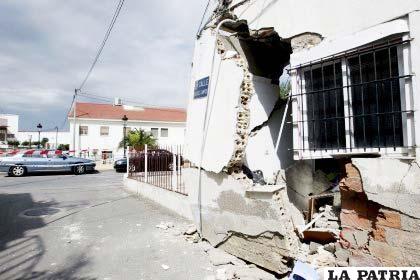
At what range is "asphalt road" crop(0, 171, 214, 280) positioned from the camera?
4820 mm

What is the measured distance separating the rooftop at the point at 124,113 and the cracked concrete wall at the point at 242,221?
3129cm

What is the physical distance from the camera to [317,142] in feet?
14.7

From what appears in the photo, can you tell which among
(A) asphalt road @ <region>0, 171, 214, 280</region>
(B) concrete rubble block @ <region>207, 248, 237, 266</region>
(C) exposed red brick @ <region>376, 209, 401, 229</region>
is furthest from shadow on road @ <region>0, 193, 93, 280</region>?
(C) exposed red brick @ <region>376, 209, 401, 229</region>

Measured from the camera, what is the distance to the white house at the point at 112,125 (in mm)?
34344

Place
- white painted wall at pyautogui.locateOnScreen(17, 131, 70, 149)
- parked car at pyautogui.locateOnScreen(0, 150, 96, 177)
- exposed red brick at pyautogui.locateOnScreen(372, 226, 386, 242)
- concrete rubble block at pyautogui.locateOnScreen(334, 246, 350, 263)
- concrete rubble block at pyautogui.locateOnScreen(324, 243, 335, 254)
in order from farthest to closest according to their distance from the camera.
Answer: white painted wall at pyautogui.locateOnScreen(17, 131, 70, 149), parked car at pyautogui.locateOnScreen(0, 150, 96, 177), concrete rubble block at pyautogui.locateOnScreen(324, 243, 335, 254), concrete rubble block at pyautogui.locateOnScreen(334, 246, 350, 263), exposed red brick at pyautogui.locateOnScreen(372, 226, 386, 242)

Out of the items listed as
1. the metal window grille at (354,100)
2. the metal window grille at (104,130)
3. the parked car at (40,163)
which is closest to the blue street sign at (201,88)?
the metal window grille at (354,100)

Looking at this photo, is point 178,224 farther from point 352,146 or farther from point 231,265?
point 352,146

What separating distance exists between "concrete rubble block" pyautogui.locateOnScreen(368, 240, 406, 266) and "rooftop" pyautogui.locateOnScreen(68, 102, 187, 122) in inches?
1337

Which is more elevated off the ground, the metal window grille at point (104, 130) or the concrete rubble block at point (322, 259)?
the metal window grille at point (104, 130)

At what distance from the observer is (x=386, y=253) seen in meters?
3.55

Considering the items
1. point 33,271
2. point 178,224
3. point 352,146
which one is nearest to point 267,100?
point 352,146

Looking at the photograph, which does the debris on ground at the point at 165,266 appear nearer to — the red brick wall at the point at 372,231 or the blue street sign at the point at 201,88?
the red brick wall at the point at 372,231

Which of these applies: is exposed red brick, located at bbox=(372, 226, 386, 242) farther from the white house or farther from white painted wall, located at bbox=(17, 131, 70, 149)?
white painted wall, located at bbox=(17, 131, 70, 149)

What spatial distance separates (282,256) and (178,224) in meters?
3.31
